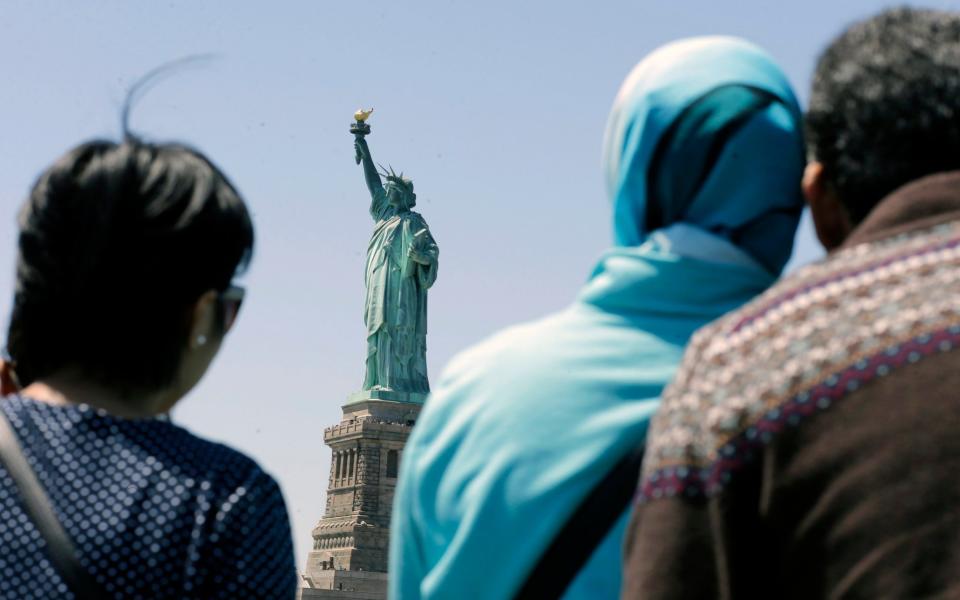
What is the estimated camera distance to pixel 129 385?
5.49ft

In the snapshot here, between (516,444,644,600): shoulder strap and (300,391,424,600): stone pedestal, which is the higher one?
(516,444,644,600): shoulder strap

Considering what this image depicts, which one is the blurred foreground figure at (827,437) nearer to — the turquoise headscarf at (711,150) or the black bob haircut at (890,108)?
the black bob haircut at (890,108)

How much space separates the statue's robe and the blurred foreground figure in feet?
91.6

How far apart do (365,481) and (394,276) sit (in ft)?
14.5

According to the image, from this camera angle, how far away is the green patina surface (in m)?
29.0

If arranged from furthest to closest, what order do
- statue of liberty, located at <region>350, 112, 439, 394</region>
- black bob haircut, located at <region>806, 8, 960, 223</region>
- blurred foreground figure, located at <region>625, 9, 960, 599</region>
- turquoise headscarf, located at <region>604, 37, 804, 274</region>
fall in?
statue of liberty, located at <region>350, 112, 439, 394</region> < turquoise headscarf, located at <region>604, 37, 804, 274</region> < black bob haircut, located at <region>806, 8, 960, 223</region> < blurred foreground figure, located at <region>625, 9, 960, 599</region>

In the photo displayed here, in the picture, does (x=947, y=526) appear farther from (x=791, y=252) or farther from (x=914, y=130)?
(x=791, y=252)

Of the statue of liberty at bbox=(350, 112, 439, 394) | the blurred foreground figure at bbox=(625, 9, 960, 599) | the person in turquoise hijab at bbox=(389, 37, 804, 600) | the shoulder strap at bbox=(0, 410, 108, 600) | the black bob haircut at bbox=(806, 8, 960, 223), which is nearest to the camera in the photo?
the blurred foreground figure at bbox=(625, 9, 960, 599)

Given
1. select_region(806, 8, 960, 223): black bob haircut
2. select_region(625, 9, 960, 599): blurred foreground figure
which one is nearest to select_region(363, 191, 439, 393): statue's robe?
select_region(806, 8, 960, 223): black bob haircut

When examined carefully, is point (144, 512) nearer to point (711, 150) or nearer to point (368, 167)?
point (711, 150)

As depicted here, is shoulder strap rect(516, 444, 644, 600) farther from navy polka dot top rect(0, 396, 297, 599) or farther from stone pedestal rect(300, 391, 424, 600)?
stone pedestal rect(300, 391, 424, 600)

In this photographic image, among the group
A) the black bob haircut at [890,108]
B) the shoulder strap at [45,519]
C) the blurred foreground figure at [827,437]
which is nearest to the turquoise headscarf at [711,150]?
the black bob haircut at [890,108]

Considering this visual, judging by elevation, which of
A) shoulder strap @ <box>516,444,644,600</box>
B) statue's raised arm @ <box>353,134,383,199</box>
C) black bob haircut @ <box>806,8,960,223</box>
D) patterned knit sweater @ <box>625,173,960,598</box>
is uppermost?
statue's raised arm @ <box>353,134,383,199</box>

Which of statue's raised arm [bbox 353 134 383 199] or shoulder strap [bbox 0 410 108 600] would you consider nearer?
shoulder strap [bbox 0 410 108 600]
